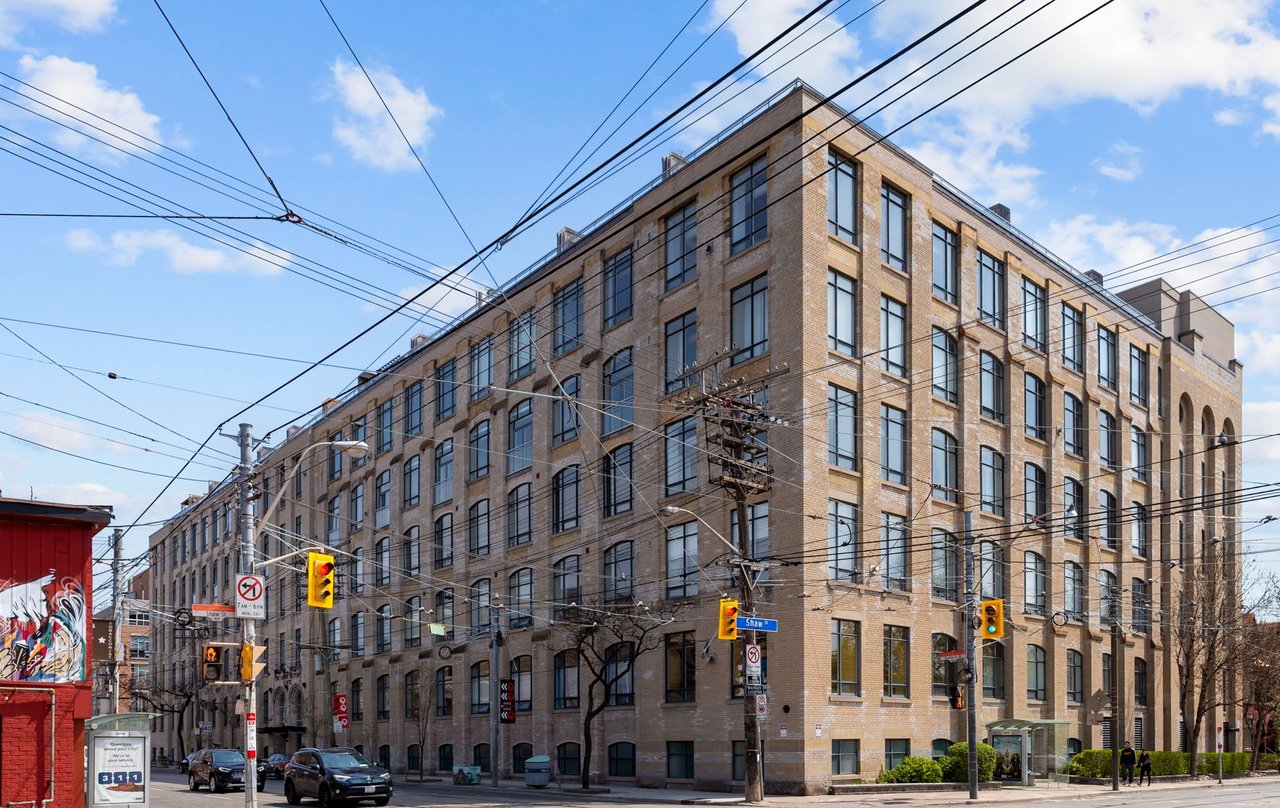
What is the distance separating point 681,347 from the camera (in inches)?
1823

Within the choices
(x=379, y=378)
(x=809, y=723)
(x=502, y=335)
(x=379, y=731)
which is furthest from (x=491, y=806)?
(x=379, y=378)

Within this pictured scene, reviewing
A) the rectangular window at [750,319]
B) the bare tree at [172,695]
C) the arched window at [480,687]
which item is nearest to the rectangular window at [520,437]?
the arched window at [480,687]

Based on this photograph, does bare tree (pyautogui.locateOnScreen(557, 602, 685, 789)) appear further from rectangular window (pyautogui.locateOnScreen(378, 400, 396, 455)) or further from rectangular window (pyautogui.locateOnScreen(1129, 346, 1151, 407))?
rectangular window (pyautogui.locateOnScreen(1129, 346, 1151, 407))

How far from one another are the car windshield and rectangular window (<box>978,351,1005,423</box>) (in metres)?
27.2

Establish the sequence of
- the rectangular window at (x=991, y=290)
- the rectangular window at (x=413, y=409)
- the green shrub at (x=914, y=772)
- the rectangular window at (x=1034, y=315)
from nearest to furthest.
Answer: the green shrub at (x=914, y=772) < the rectangular window at (x=991, y=290) < the rectangular window at (x=1034, y=315) < the rectangular window at (x=413, y=409)

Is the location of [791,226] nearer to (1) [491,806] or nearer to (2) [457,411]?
(1) [491,806]

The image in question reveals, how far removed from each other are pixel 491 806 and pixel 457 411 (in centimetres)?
2830

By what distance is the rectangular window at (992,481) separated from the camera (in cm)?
4922

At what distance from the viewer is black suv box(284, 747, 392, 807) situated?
3381cm

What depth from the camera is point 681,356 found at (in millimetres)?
46250

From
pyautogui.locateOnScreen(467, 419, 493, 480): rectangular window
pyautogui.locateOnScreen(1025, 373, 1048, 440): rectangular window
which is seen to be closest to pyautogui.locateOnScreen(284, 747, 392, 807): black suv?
pyautogui.locateOnScreen(467, 419, 493, 480): rectangular window

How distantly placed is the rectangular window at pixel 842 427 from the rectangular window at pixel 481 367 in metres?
21.0

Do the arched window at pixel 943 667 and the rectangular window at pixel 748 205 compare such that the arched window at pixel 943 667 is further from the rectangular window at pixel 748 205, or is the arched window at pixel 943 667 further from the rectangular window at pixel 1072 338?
the rectangular window at pixel 748 205

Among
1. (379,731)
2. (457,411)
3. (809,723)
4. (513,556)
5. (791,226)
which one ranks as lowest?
(379,731)
